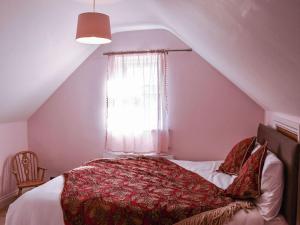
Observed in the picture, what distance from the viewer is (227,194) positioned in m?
2.13

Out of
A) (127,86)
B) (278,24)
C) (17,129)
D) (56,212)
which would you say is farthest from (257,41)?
(17,129)

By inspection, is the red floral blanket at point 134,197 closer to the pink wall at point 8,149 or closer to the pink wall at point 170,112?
the pink wall at point 170,112

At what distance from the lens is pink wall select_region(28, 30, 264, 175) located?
361 cm

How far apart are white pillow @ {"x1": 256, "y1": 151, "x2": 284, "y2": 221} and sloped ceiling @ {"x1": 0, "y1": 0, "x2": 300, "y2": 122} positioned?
0.45 metres

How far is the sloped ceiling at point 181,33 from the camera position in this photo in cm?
113

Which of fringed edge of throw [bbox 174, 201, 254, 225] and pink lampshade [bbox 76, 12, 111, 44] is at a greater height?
pink lampshade [bbox 76, 12, 111, 44]

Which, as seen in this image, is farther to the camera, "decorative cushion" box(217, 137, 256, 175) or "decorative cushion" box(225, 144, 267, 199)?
"decorative cushion" box(217, 137, 256, 175)

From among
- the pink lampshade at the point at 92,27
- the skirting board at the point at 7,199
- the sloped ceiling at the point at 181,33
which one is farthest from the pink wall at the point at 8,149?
the pink lampshade at the point at 92,27

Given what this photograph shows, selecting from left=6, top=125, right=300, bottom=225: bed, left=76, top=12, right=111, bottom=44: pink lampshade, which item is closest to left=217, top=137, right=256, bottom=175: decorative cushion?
left=6, top=125, right=300, bottom=225: bed

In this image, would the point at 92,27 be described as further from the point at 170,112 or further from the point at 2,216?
the point at 2,216

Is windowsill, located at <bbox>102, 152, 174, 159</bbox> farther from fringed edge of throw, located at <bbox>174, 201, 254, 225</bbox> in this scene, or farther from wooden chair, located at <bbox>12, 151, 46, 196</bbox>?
fringed edge of throw, located at <bbox>174, 201, 254, 225</bbox>

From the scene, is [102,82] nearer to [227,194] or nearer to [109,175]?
[109,175]

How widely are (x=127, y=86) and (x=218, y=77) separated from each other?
132 cm

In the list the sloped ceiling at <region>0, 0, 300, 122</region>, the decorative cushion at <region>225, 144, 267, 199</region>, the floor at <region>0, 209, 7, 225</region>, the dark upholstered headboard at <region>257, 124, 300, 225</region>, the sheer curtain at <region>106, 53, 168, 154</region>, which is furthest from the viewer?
the sheer curtain at <region>106, 53, 168, 154</region>
